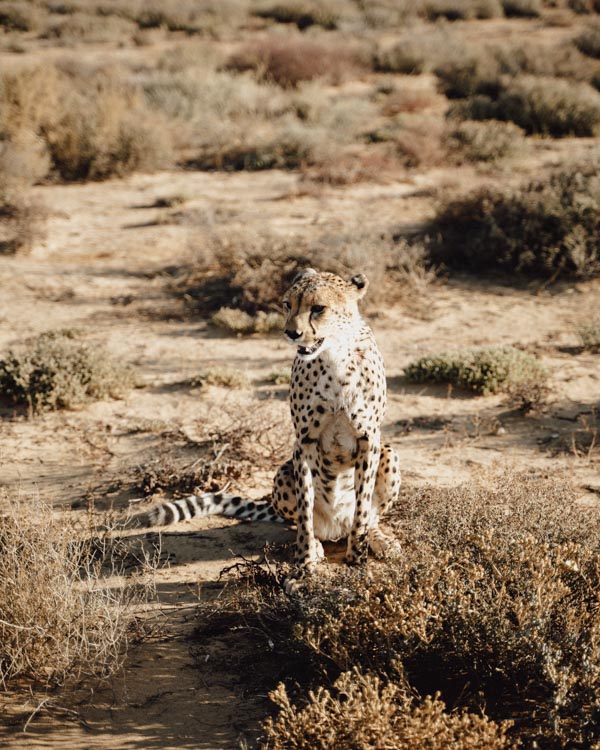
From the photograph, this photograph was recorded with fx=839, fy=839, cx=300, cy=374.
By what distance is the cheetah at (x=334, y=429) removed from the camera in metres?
3.89

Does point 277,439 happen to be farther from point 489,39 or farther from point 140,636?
point 489,39

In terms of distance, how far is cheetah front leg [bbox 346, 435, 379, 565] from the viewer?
423 cm

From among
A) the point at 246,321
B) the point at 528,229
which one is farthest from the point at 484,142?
the point at 246,321

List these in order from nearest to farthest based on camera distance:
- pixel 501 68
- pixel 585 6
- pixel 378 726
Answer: pixel 378 726 → pixel 501 68 → pixel 585 6

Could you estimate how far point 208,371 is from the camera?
7.23 metres

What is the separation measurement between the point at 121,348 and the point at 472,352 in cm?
327

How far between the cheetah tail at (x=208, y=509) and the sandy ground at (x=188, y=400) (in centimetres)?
11

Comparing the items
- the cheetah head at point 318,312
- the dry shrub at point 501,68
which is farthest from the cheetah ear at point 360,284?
the dry shrub at point 501,68

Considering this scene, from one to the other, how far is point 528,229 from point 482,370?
3015mm

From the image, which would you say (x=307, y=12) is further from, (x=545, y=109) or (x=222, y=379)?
(x=222, y=379)

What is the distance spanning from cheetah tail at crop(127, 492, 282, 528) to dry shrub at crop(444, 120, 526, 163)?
372 inches

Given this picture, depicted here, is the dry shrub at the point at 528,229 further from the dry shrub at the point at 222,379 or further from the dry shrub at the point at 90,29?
the dry shrub at the point at 90,29

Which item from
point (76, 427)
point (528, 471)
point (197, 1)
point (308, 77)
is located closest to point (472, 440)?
point (528, 471)

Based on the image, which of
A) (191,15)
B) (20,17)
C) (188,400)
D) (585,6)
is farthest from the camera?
(191,15)
